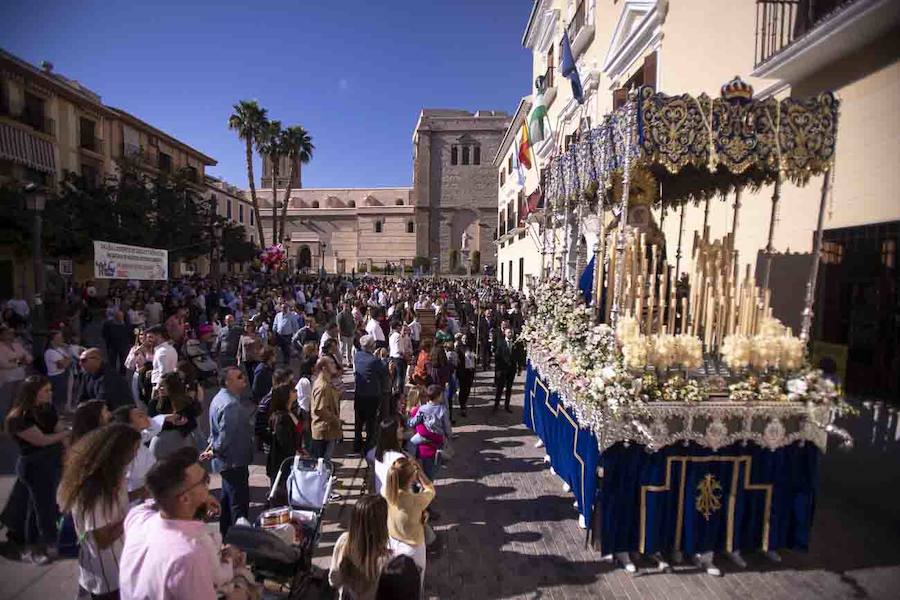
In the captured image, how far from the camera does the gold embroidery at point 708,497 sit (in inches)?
177

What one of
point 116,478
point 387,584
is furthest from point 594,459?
point 116,478

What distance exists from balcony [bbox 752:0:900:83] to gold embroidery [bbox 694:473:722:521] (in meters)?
4.73

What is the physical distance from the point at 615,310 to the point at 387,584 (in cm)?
345

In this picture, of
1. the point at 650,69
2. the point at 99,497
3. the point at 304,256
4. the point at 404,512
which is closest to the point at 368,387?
the point at 404,512

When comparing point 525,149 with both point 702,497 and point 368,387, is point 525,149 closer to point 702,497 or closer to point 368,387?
point 368,387

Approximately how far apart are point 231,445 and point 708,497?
4.36 m

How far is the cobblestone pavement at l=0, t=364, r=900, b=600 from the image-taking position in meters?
4.11

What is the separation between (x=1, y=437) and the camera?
21.9 ft

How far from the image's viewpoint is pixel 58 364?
6.97 m

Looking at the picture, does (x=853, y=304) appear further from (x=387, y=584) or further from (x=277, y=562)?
(x=277, y=562)

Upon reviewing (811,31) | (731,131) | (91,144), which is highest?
(91,144)

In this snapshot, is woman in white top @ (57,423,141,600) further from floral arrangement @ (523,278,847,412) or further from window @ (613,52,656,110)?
window @ (613,52,656,110)

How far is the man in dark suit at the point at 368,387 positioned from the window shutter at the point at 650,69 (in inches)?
305

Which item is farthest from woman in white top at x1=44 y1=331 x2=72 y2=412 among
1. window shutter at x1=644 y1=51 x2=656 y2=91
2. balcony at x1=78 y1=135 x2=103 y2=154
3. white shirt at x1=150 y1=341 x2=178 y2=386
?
balcony at x1=78 y1=135 x2=103 y2=154
